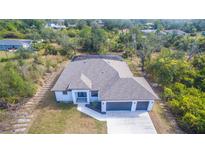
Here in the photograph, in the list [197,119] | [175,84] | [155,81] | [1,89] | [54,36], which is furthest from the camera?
[54,36]

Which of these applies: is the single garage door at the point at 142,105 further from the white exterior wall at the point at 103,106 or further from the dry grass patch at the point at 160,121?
the white exterior wall at the point at 103,106

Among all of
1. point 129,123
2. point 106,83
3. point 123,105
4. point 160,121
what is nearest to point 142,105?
point 123,105

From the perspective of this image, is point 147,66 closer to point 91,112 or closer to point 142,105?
point 142,105

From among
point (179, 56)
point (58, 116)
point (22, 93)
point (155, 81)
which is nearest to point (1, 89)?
point (22, 93)

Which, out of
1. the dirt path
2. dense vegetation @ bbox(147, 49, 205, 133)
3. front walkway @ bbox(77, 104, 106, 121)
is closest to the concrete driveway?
front walkway @ bbox(77, 104, 106, 121)

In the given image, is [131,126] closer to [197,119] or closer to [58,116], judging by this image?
[197,119]
